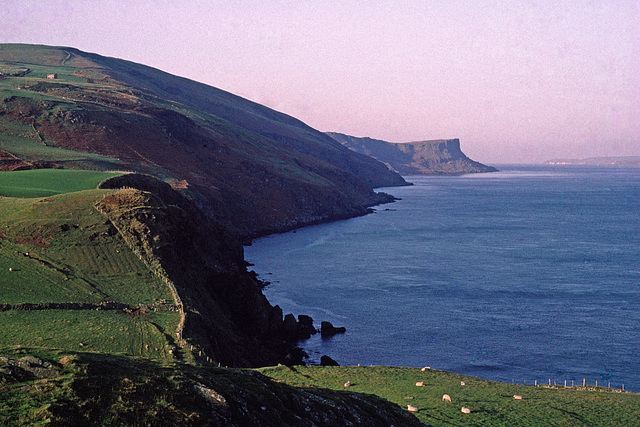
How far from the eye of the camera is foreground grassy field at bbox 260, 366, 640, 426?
25.9m

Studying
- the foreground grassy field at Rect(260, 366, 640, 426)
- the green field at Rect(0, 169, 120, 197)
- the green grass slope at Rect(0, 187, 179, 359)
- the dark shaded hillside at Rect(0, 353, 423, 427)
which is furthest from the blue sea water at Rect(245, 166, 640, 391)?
the green field at Rect(0, 169, 120, 197)

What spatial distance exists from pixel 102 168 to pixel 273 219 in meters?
43.2

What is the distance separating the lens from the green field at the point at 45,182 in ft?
187

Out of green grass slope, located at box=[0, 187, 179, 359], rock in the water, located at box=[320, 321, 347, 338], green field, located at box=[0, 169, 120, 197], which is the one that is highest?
green field, located at box=[0, 169, 120, 197]

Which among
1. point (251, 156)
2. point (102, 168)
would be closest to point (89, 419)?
point (102, 168)

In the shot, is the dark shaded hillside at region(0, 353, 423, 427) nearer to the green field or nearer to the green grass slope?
the green grass slope

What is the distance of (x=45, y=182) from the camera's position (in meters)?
65.9

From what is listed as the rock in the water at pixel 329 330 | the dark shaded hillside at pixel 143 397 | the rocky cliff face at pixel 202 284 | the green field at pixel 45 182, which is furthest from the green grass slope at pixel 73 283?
the rock in the water at pixel 329 330

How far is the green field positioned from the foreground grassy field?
4003 cm

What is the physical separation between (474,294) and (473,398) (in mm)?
37622

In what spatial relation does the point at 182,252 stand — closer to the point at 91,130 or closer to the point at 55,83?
the point at 91,130

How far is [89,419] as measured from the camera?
1357 cm

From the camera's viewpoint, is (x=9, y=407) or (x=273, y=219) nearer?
(x=9, y=407)

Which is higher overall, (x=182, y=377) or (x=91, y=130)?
(x=91, y=130)
